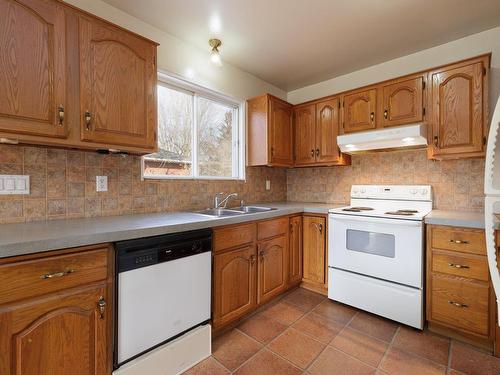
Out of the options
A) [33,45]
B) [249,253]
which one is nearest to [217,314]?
[249,253]

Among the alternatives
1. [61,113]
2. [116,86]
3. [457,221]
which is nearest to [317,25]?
[116,86]

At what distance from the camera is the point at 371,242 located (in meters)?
2.16

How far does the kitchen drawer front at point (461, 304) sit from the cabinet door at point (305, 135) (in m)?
1.66

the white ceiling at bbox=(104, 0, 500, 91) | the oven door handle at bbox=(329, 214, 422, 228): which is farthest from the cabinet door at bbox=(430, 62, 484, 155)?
the oven door handle at bbox=(329, 214, 422, 228)

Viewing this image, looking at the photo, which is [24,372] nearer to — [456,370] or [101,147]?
[101,147]

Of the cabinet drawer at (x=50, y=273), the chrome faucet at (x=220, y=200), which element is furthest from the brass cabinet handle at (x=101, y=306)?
the chrome faucet at (x=220, y=200)

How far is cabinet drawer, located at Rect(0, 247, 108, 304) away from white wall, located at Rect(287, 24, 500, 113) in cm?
298

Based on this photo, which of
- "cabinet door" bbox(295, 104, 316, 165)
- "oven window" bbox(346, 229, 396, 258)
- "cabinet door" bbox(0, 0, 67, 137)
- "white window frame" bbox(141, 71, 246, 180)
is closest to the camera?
"cabinet door" bbox(0, 0, 67, 137)

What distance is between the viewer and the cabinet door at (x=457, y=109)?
195cm

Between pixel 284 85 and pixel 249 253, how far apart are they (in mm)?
2345

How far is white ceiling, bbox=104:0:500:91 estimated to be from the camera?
5.95 ft

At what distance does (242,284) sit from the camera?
1.96 meters

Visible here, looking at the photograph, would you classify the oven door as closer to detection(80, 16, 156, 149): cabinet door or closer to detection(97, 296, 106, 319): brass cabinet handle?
detection(80, 16, 156, 149): cabinet door

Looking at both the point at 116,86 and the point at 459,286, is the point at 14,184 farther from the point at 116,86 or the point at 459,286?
the point at 459,286
